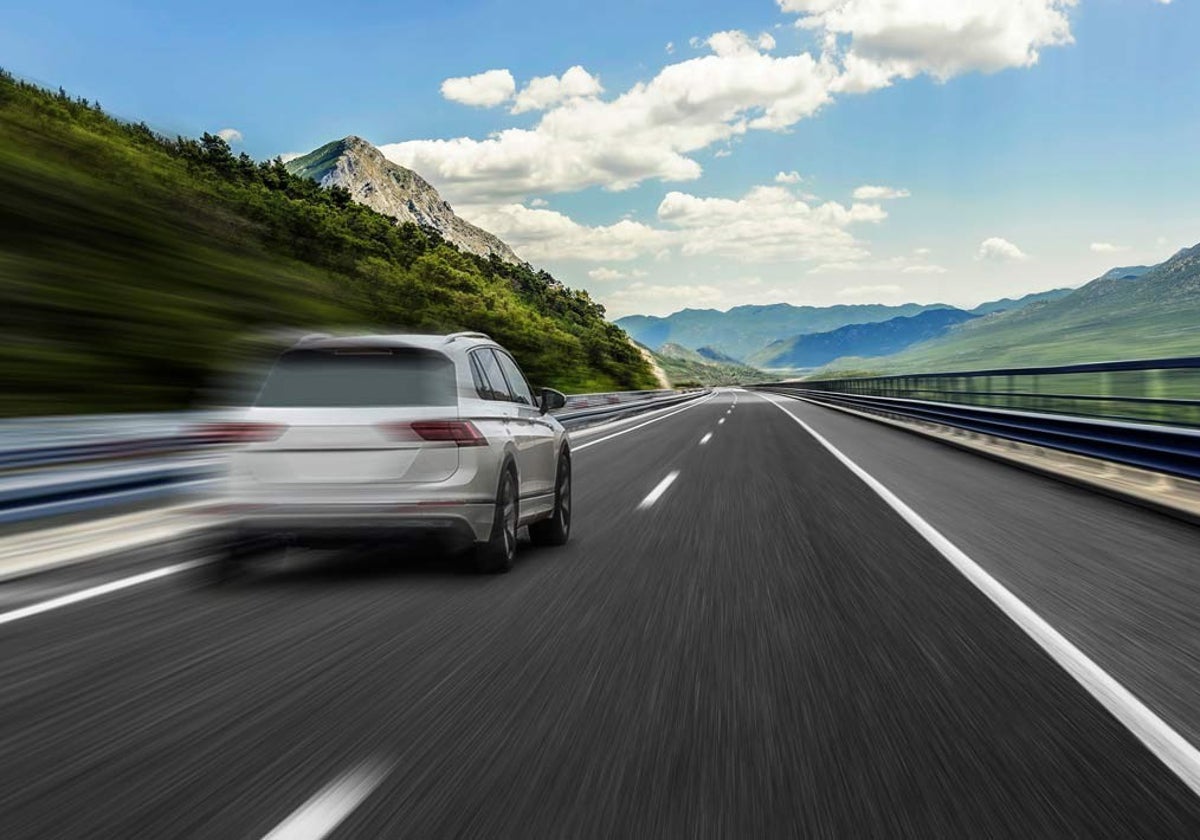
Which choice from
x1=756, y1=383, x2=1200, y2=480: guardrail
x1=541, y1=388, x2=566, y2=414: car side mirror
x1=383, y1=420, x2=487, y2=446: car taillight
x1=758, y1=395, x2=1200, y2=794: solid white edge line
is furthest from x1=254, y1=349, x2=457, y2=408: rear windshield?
x1=756, y1=383, x2=1200, y2=480: guardrail

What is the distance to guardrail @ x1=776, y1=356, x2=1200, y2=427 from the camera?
1232cm

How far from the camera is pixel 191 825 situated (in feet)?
10.4

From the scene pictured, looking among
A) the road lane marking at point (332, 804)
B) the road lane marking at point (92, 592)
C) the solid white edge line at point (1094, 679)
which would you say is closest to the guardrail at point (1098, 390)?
the solid white edge line at point (1094, 679)

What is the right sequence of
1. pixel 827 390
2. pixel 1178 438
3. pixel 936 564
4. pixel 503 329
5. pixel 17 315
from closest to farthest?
pixel 936 564, pixel 1178 438, pixel 17 315, pixel 827 390, pixel 503 329

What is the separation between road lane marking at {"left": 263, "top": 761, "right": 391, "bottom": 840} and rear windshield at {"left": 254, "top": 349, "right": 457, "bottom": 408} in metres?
3.54

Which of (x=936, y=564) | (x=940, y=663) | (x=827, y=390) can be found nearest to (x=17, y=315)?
(x=936, y=564)

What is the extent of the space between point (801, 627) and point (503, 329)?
82.1m

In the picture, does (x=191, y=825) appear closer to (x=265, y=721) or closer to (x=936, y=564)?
(x=265, y=721)

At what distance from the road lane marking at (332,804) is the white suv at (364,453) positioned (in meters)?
3.11

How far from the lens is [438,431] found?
6.86 m

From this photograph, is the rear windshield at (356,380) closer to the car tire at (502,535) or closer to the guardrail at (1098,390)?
the car tire at (502,535)

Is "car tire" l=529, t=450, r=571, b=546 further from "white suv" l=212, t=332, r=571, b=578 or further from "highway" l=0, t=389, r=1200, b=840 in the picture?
"white suv" l=212, t=332, r=571, b=578

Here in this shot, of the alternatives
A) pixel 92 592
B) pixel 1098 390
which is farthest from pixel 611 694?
pixel 1098 390

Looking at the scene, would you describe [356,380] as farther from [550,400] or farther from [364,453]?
[550,400]
